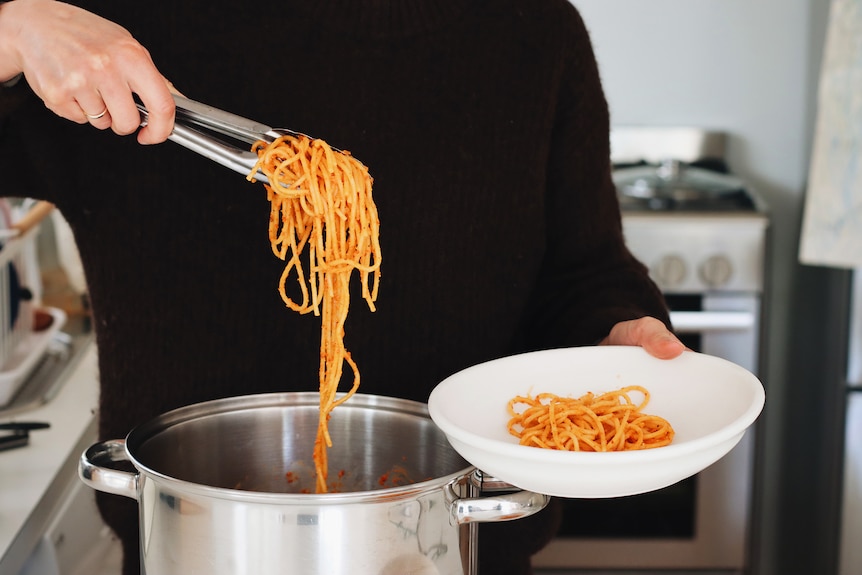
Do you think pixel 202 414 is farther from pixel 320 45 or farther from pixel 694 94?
pixel 694 94

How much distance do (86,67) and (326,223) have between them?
0.30 meters

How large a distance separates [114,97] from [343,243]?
0.30 m

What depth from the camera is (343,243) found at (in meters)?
1.03

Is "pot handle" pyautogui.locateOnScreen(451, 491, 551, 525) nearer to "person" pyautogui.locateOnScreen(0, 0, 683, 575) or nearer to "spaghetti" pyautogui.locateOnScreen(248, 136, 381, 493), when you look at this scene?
"spaghetti" pyautogui.locateOnScreen(248, 136, 381, 493)

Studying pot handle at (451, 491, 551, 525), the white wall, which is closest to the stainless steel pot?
pot handle at (451, 491, 551, 525)

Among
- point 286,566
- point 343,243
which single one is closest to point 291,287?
point 343,243

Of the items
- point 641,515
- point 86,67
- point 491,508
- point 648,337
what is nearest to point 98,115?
point 86,67

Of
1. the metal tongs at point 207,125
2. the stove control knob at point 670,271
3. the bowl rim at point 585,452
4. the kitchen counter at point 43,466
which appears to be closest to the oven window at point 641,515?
the stove control knob at point 670,271

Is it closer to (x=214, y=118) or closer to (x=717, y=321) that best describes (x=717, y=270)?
(x=717, y=321)

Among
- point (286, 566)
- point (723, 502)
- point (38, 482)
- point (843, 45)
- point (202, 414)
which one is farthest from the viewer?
point (723, 502)

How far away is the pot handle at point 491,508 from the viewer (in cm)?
79

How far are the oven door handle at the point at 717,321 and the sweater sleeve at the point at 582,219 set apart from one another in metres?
1.16

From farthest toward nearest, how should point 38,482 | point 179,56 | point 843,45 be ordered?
point 843,45 < point 38,482 < point 179,56

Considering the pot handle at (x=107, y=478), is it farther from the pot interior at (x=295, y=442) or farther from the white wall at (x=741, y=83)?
the white wall at (x=741, y=83)
